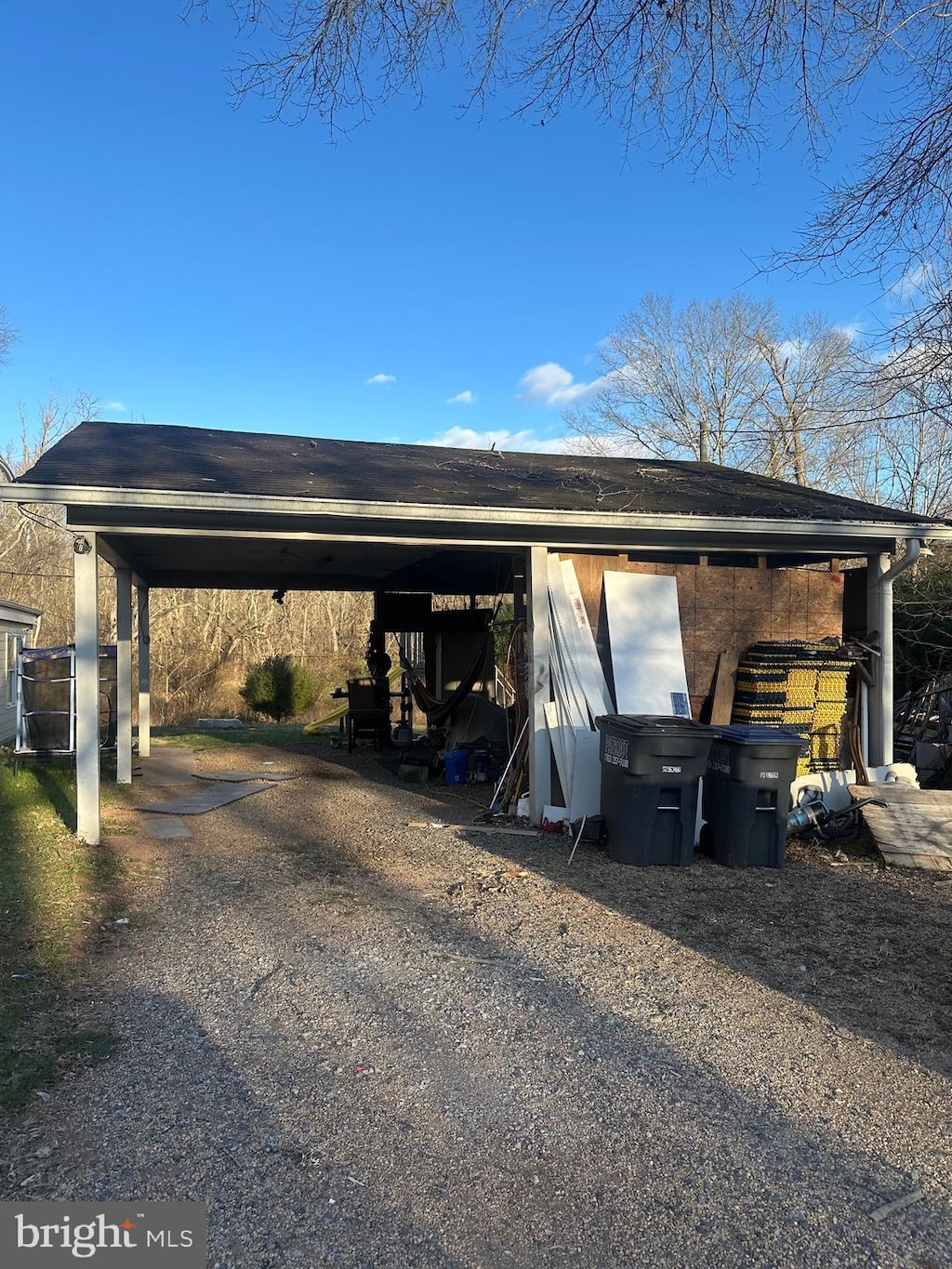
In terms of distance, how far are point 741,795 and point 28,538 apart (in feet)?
83.0

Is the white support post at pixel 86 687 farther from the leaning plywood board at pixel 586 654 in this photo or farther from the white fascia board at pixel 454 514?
the leaning plywood board at pixel 586 654

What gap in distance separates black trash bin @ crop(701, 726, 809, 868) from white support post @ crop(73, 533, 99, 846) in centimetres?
492

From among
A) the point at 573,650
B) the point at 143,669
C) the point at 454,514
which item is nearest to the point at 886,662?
the point at 573,650

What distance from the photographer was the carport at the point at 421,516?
706 centimetres

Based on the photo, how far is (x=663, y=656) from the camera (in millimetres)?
8336

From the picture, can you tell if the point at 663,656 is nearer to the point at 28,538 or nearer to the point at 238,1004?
the point at 238,1004

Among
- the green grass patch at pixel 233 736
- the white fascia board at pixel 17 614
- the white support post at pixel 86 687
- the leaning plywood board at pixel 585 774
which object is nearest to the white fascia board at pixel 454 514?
the white support post at pixel 86 687

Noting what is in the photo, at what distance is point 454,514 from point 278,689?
529 inches

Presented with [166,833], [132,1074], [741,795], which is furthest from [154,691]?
[132,1074]

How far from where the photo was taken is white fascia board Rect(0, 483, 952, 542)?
259 inches

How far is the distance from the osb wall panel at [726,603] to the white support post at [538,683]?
13.9 inches

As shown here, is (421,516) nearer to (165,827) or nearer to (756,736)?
(756,736)

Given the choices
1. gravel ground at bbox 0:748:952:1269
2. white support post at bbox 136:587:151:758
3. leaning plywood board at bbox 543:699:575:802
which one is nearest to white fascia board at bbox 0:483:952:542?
leaning plywood board at bbox 543:699:575:802

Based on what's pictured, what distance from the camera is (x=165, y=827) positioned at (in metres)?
8.12
